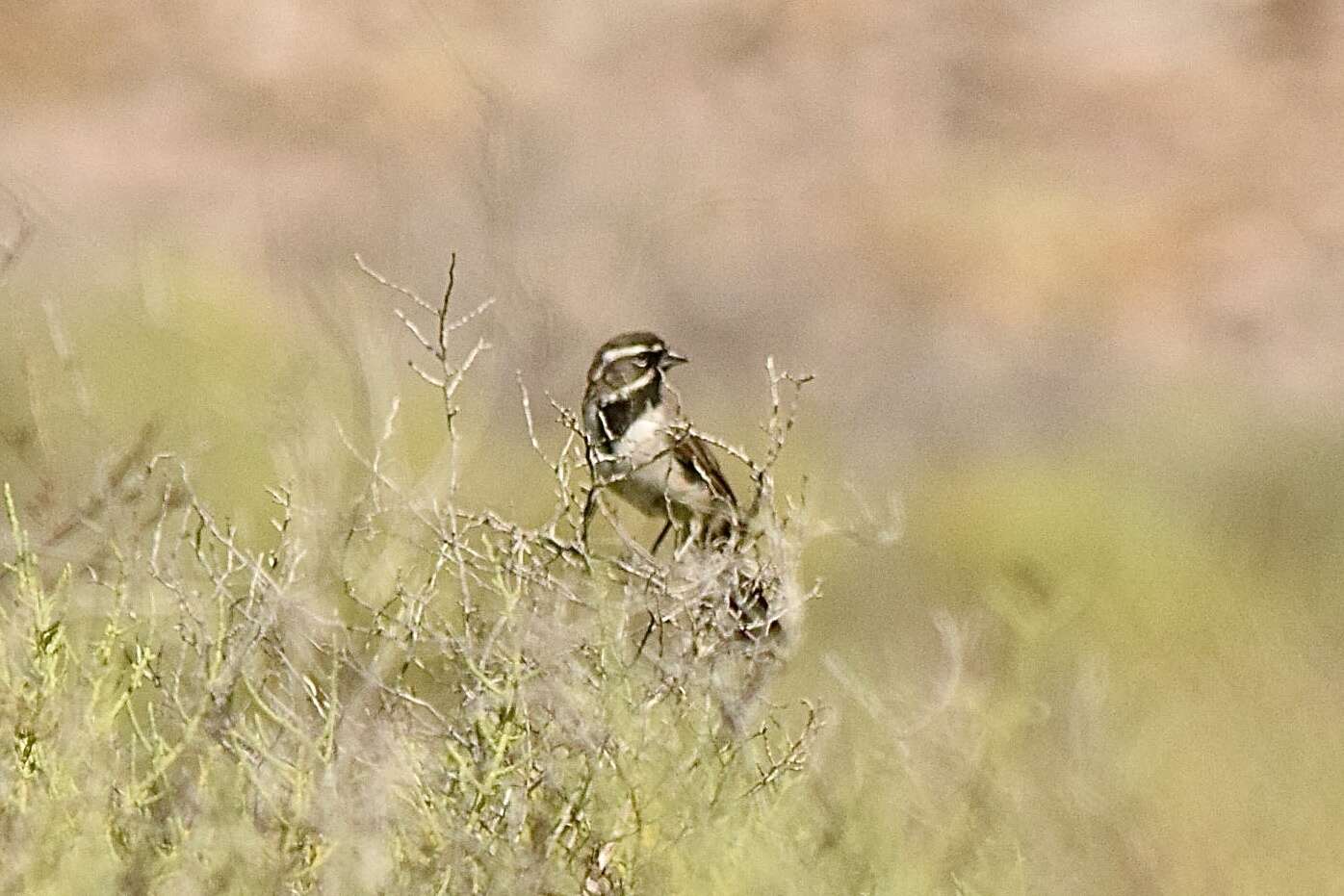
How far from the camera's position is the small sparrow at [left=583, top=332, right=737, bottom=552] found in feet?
21.1

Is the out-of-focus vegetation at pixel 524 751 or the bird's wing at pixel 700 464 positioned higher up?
the bird's wing at pixel 700 464

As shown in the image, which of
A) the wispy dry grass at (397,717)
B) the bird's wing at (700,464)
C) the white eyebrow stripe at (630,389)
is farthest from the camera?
the white eyebrow stripe at (630,389)

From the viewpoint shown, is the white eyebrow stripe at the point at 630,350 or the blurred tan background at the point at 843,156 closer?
the white eyebrow stripe at the point at 630,350

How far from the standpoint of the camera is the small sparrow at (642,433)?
6.42 m

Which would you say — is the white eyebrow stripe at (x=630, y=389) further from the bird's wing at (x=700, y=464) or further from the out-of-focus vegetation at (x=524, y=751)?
the out-of-focus vegetation at (x=524, y=751)

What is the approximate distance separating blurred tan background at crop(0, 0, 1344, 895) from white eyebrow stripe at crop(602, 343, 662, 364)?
128 millimetres

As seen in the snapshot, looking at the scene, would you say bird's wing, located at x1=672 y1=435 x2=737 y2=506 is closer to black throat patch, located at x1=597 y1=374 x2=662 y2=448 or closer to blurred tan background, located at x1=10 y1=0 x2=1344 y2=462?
black throat patch, located at x1=597 y1=374 x2=662 y2=448

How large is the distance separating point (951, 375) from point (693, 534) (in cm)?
1504

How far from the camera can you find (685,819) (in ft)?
14.9

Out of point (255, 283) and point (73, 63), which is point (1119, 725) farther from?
point (73, 63)

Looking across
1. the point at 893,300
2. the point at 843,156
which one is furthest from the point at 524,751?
the point at 843,156

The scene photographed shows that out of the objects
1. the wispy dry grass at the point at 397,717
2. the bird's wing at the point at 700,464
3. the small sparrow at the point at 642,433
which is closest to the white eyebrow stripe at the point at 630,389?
the small sparrow at the point at 642,433

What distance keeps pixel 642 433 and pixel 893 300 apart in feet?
52.6

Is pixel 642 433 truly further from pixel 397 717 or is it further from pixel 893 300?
pixel 893 300
